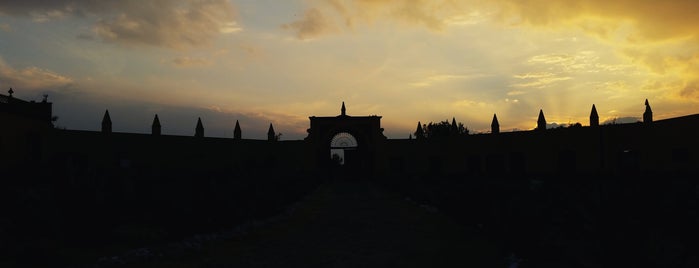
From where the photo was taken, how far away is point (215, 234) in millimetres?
9742

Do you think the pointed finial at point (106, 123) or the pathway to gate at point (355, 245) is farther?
the pointed finial at point (106, 123)

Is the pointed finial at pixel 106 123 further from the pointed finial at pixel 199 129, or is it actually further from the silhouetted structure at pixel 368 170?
the pointed finial at pixel 199 129

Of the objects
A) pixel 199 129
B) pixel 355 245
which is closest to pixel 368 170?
pixel 199 129

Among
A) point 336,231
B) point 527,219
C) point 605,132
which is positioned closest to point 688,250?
point 527,219

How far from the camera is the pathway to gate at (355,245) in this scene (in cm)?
758

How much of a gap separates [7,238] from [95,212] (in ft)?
9.78

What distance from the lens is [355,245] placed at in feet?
29.7

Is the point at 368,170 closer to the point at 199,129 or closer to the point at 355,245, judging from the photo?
the point at 199,129

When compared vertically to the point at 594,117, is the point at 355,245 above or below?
below

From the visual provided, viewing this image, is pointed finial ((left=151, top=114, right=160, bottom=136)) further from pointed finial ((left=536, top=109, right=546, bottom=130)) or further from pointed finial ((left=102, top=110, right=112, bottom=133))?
pointed finial ((left=536, top=109, right=546, bottom=130))

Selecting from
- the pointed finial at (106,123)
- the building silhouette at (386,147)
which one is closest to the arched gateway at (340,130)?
the building silhouette at (386,147)

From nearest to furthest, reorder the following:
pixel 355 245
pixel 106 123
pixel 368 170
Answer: pixel 355 245 → pixel 106 123 → pixel 368 170

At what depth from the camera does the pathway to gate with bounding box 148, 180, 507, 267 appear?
24.9 feet

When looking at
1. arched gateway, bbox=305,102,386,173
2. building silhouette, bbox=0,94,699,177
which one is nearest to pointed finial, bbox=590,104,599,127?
building silhouette, bbox=0,94,699,177
